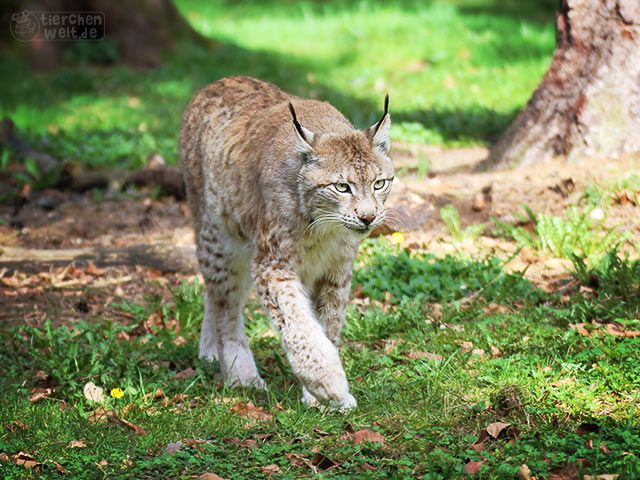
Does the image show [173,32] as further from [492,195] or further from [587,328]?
[587,328]

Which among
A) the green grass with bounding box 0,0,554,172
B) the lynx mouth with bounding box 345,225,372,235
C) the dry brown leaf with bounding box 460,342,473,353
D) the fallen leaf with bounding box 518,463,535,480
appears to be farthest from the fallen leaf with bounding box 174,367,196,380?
the green grass with bounding box 0,0,554,172

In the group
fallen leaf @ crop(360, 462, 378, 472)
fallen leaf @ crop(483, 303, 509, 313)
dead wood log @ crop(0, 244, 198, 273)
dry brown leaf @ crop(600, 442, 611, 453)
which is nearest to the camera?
dry brown leaf @ crop(600, 442, 611, 453)

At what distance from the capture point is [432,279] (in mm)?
6898

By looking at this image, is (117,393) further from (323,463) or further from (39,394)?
(323,463)

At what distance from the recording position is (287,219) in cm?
547

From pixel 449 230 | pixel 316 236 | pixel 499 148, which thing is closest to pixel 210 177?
pixel 316 236

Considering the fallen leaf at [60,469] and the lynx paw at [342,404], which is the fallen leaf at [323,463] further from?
the fallen leaf at [60,469]

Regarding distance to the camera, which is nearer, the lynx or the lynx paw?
the lynx paw

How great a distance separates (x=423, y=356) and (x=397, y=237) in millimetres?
2208

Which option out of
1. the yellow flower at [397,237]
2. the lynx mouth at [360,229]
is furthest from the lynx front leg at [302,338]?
the yellow flower at [397,237]

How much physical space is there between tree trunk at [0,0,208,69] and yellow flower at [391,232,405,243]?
851 centimetres

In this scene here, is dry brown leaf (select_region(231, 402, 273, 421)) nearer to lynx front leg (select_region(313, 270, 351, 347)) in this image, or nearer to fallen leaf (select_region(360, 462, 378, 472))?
lynx front leg (select_region(313, 270, 351, 347))

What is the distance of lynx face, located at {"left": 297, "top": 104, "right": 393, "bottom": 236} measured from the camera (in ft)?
17.2

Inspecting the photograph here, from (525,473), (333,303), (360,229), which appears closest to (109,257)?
(333,303)
